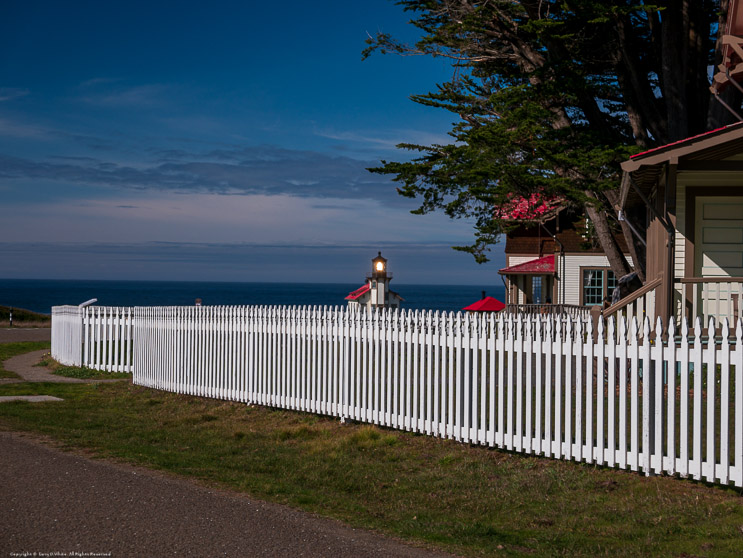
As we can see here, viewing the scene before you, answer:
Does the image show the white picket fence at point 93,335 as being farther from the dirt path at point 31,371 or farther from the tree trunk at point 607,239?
the tree trunk at point 607,239

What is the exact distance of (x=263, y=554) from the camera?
5172 millimetres

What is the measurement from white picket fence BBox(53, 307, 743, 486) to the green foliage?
6.92 m

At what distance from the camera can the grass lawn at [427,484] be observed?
229 inches

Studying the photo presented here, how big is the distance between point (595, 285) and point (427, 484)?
1184 inches

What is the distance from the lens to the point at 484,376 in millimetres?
8625

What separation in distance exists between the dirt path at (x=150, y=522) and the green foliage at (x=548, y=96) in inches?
467

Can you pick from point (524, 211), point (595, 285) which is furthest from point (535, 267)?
point (524, 211)

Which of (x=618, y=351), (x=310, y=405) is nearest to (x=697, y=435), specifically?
(x=618, y=351)

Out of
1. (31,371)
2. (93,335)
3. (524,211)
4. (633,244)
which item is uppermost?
(524,211)

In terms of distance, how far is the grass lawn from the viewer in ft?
19.1

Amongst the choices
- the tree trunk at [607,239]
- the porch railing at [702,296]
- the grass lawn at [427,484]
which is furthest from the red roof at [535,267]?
the grass lawn at [427,484]

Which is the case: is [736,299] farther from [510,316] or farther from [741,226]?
[510,316]

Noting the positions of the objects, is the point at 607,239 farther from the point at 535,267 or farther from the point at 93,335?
the point at 535,267

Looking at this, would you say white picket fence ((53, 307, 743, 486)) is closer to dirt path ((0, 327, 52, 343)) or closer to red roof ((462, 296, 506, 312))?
dirt path ((0, 327, 52, 343))
